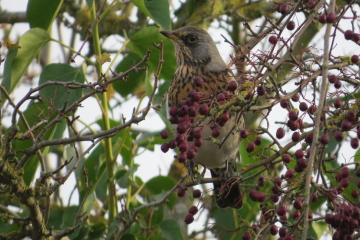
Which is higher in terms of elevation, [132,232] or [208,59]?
[208,59]

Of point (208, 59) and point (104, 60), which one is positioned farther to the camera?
point (208, 59)

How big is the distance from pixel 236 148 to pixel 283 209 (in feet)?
6.66

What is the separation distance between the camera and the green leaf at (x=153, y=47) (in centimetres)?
342

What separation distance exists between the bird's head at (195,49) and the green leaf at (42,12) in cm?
87

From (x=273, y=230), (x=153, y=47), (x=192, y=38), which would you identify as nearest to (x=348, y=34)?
(x=273, y=230)

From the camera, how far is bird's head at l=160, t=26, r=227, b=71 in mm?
3768

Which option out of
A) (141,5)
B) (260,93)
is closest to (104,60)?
(141,5)

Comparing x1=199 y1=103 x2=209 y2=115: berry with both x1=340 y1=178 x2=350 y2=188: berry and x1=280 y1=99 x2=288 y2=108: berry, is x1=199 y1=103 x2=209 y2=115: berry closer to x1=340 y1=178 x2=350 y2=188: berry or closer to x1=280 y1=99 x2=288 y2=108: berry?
x1=280 y1=99 x2=288 y2=108: berry

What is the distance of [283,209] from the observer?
1.71m

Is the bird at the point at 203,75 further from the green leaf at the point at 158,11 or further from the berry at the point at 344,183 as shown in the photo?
the berry at the point at 344,183

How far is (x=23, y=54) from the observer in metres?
2.92

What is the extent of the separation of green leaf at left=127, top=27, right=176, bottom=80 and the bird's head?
117mm

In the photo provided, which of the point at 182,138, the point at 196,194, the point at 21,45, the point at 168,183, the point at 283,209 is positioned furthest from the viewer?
the point at 168,183

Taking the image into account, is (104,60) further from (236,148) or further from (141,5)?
(236,148)
